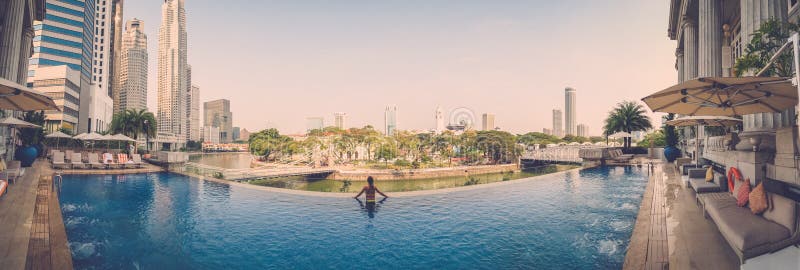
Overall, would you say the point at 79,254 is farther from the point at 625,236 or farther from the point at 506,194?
the point at 506,194

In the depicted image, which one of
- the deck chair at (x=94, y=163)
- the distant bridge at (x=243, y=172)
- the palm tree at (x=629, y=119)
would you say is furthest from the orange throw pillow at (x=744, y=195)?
the palm tree at (x=629, y=119)

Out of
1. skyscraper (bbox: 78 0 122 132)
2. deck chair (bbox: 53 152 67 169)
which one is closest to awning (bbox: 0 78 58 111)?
deck chair (bbox: 53 152 67 169)

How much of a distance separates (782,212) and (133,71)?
242 meters

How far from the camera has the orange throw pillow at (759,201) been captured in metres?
5.21

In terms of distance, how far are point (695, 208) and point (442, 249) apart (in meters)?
7.19

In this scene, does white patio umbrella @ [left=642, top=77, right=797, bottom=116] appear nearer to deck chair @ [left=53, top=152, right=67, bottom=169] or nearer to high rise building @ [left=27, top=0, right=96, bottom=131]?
deck chair @ [left=53, top=152, right=67, bottom=169]

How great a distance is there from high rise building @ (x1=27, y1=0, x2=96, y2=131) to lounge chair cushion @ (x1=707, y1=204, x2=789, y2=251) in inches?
3281

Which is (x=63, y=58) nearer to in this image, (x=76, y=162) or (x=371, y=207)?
(x=76, y=162)

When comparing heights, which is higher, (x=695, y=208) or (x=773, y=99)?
(x=773, y=99)

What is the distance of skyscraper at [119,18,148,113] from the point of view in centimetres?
18825

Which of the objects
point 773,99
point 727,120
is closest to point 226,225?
point 773,99

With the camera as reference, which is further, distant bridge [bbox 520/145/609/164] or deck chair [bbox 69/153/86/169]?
distant bridge [bbox 520/145/609/164]

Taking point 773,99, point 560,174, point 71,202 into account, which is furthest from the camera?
point 560,174

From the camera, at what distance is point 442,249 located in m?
7.93
